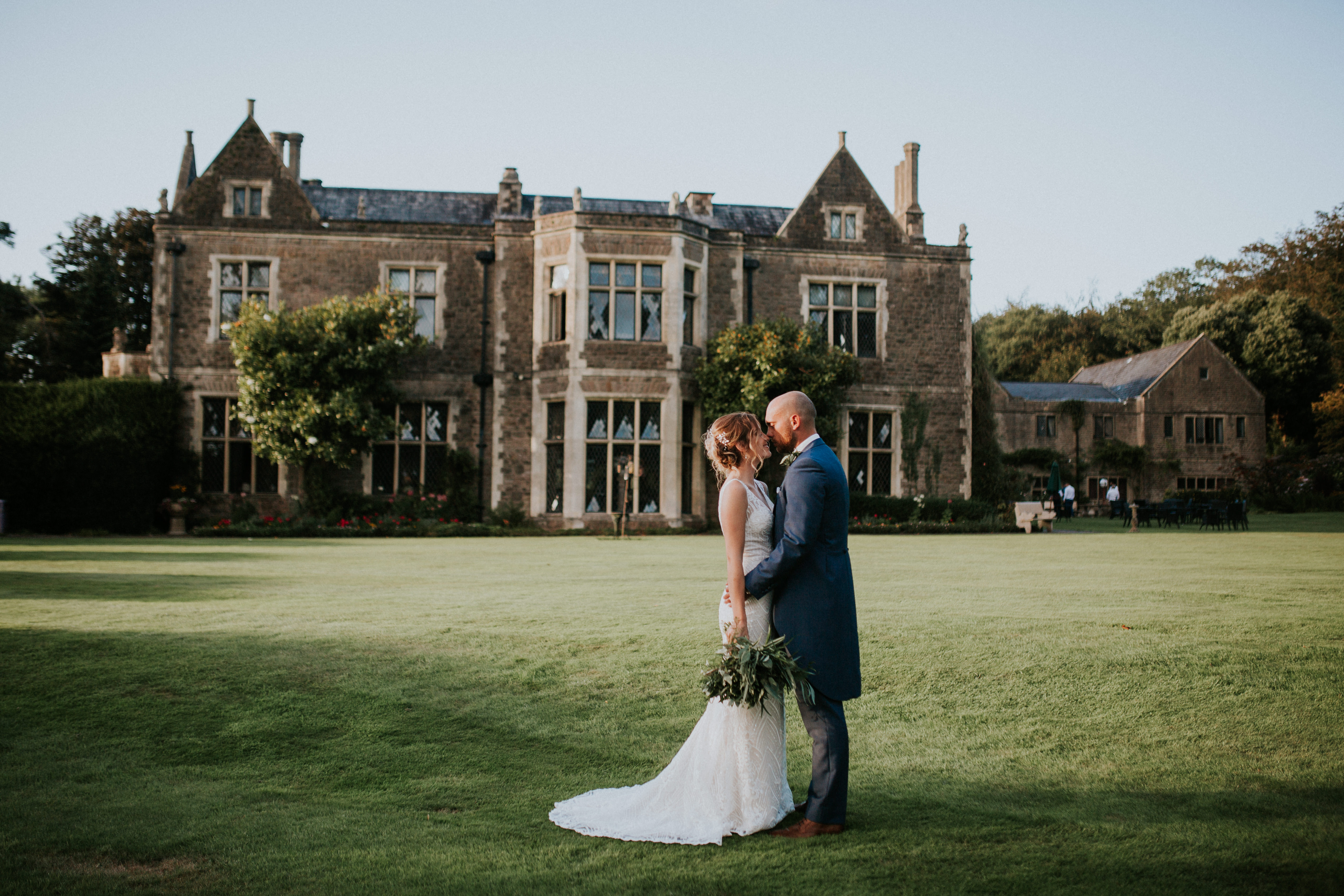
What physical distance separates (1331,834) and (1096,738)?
1352 millimetres

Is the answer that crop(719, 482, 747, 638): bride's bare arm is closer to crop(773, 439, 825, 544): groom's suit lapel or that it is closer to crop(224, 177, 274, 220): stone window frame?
crop(773, 439, 825, 544): groom's suit lapel

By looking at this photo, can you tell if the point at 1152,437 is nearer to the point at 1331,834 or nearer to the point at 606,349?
the point at 606,349

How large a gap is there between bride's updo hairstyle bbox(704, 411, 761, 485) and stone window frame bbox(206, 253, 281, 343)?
70.4 feet

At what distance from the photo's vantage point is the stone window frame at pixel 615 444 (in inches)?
865

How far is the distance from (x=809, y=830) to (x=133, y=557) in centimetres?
1280

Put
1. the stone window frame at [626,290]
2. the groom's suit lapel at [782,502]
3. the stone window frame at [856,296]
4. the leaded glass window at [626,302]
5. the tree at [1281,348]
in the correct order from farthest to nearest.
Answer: the tree at [1281,348]
the stone window frame at [856,296]
the leaded glass window at [626,302]
the stone window frame at [626,290]
the groom's suit lapel at [782,502]

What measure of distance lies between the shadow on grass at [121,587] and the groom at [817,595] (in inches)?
262

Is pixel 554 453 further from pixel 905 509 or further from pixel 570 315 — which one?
pixel 905 509

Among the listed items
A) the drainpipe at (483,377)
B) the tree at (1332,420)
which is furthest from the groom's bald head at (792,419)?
the tree at (1332,420)

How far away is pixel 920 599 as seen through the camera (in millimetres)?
8859

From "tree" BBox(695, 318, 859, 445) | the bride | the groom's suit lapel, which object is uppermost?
"tree" BBox(695, 318, 859, 445)

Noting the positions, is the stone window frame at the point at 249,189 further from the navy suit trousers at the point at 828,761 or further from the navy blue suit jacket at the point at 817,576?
the navy suit trousers at the point at 828,761

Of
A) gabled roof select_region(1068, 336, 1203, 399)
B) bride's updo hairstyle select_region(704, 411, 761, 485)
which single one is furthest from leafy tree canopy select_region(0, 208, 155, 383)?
gabled roof select_region(1068, 336, 1203, 399)

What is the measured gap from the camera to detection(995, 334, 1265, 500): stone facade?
43750 millimetres
